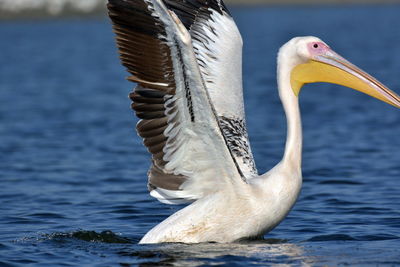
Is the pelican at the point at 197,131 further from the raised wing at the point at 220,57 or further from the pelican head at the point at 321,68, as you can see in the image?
the raised wing at the point at 220,57

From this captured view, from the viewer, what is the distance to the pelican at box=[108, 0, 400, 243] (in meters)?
6.06

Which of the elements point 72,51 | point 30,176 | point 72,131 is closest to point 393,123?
point 72,131

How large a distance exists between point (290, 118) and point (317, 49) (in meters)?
0.60

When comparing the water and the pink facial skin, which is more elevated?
the pink facial skin

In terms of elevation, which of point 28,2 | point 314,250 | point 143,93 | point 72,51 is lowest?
point 314,250

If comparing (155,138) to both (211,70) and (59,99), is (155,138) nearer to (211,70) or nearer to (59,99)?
(211,70)

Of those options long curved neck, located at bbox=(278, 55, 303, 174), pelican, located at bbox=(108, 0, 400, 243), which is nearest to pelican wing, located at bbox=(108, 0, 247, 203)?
pelican, located at bbox=(108, 0, 400, 243)

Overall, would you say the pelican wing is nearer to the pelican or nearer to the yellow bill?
the pelican

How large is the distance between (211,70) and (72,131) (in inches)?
261

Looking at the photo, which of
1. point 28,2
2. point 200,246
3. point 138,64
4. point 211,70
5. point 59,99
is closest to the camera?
point 138,64

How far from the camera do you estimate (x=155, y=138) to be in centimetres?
656

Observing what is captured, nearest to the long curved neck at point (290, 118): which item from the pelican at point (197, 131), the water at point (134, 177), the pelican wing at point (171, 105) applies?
the pelican at point (197, 131)

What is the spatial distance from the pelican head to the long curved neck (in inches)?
2.1

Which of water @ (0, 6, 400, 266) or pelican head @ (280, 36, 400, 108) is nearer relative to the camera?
water @ (0, 6, 400, 266)
